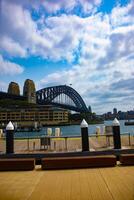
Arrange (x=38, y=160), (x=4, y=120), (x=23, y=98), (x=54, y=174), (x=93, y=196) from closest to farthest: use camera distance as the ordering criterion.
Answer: (x=93, y=196), (x=54, y=174), (x=38, y=160), (x=4, y=120), (x=23, y=98)

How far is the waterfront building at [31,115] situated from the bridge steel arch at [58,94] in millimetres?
21260

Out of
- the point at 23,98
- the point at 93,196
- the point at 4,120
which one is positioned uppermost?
the point at 23,98

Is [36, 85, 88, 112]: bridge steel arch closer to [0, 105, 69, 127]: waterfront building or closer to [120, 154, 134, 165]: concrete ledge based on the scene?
[0, 105, 69, 127]: waterfront building

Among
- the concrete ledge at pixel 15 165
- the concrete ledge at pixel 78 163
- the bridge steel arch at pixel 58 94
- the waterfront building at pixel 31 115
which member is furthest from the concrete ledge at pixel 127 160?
the bridge steel arch at pixel 58 94

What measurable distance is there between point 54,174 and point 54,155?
17.3 feet

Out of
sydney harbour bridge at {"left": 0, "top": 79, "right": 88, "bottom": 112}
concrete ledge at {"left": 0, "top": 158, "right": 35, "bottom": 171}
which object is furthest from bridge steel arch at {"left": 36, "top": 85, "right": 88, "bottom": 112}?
concrete ledge at {"left": 0, "top": 158, "right": 35, "bottom": 171}

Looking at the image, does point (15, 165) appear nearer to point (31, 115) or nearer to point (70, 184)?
point (70, 184)

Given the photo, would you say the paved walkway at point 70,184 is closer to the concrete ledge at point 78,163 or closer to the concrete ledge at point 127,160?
the concrete ledge at point 78,163

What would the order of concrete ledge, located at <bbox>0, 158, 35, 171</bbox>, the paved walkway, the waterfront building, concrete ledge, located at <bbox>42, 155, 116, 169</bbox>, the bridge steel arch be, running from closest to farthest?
the paved walkway
concrete ledge, located at <bbox>42, 155, 116, 169</bbox>
concrete ledge, located at <bbox>0, 158, 35, 171</bbox>
the waterfront building
the bridge steel arch

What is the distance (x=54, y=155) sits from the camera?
62.8 feet

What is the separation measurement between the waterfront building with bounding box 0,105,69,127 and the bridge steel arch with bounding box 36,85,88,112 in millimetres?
21260

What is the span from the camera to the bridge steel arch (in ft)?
561

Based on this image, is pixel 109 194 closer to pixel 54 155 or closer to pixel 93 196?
pixel 93 196

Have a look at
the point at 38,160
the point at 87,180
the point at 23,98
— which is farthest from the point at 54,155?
the point at 23,98
